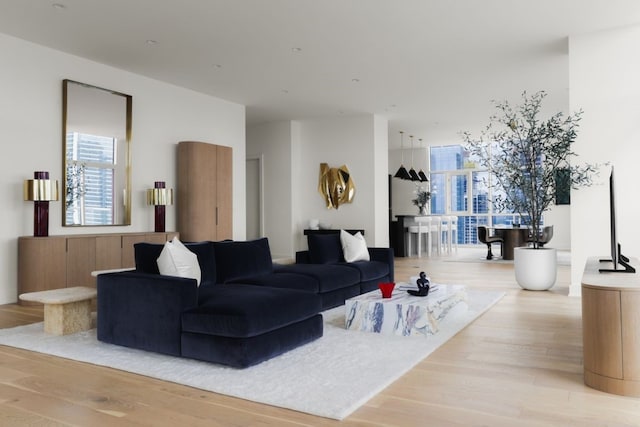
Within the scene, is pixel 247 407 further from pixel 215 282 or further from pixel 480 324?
pixel 480 324

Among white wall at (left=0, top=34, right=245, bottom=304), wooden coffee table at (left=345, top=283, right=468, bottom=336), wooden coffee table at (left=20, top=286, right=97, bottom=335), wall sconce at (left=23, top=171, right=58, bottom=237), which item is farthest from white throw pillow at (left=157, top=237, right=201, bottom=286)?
white wall at (left=0, top=34, right=245, bottom=304)

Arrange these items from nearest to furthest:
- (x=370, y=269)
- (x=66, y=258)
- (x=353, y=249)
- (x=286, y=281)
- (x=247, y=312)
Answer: (x=247, y=312)
(x=286, y=281)
(x=66, y=258)
(x=370, y=269)
(x=353, y=249)

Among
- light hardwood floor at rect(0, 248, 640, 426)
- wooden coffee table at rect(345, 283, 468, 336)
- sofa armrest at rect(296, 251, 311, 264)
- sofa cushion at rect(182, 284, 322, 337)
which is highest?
sofa armrest at rect(296, 251, 311, 264)

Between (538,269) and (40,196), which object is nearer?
(40,196)

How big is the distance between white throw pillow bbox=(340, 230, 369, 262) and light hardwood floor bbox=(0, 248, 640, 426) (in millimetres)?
2224

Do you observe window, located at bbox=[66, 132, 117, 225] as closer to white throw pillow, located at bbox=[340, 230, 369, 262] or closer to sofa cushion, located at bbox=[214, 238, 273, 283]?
sofa cushion, located at bbox=[214, 238, 273, 283]

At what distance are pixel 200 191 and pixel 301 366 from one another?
4.70 meters

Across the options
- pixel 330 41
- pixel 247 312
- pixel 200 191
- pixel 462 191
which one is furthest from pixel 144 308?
pixel 462 191

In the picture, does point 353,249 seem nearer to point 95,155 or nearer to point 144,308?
point 144,308

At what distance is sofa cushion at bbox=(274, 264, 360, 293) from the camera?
16.0ft

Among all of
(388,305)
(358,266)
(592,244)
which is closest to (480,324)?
(388,305)

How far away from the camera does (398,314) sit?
3910 mm

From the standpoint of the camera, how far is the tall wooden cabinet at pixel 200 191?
7.23m

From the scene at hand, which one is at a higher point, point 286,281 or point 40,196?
point 40,196
